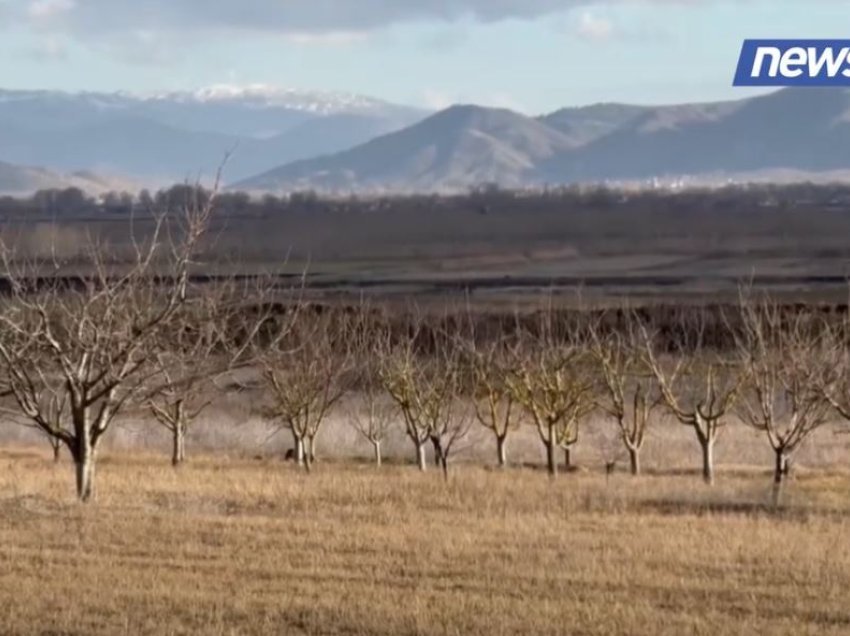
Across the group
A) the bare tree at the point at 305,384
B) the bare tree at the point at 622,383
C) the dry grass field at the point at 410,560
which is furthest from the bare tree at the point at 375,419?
the dry grass field at the point at 410,560

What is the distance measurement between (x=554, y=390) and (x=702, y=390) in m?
6.62

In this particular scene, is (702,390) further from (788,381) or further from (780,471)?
(780,471)

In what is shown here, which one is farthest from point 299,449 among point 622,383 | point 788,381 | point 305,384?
point 788,381

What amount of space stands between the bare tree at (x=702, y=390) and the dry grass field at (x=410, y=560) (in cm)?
823

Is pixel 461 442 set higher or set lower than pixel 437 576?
lower

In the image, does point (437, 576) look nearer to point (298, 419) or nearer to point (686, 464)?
point (298, 419)

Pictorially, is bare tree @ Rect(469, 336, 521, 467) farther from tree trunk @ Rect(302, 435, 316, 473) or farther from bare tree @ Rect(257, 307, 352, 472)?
tree trunk @ Rect(302, 435, 316, 473)

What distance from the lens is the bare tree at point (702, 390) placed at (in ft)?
107

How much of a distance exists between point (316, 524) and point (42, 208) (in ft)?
518

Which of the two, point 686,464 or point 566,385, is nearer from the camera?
point 566,385

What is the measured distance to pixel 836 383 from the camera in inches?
1304

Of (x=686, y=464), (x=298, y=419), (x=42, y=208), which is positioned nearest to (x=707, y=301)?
(x=686, y=464)

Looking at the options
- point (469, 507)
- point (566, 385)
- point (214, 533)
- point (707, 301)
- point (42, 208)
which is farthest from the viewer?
point (42, 208)

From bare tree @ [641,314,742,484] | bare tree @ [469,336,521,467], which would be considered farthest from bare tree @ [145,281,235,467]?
bare tree @ [641,314,742,484]
